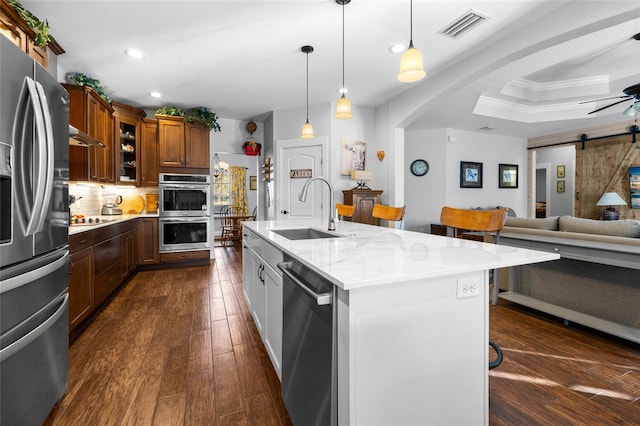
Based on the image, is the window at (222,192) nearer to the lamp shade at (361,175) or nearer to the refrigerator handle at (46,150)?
the lamp shade at (361,175)

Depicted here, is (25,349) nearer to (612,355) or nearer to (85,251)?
(85,251)

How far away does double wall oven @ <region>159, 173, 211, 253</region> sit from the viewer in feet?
15.7

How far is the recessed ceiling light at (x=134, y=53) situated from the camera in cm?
320

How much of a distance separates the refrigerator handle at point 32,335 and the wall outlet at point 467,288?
174 centimetres

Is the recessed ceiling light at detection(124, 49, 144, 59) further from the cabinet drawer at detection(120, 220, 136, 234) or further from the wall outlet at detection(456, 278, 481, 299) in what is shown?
the wall outlet at detection(456, 278, 481, 299)

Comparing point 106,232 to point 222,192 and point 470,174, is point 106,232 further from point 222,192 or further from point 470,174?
point 470,174

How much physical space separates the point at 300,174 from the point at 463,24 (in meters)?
3.08

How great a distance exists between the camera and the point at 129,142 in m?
4.89

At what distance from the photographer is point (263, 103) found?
4.94m

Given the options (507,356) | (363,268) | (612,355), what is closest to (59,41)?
(363,268)

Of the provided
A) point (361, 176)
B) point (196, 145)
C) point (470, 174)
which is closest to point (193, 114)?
point (196, 145)

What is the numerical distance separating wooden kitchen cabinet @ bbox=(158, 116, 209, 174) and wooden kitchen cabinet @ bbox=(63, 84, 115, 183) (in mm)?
980

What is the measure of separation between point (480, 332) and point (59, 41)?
4235 mm

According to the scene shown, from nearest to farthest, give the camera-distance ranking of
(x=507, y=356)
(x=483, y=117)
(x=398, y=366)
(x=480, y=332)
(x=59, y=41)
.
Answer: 1. (x=398, y=366)
2. (x=480, y=332)
3. (x=507, y=356)
4. (x=59, y=41)
5. (x=483, y=117)
